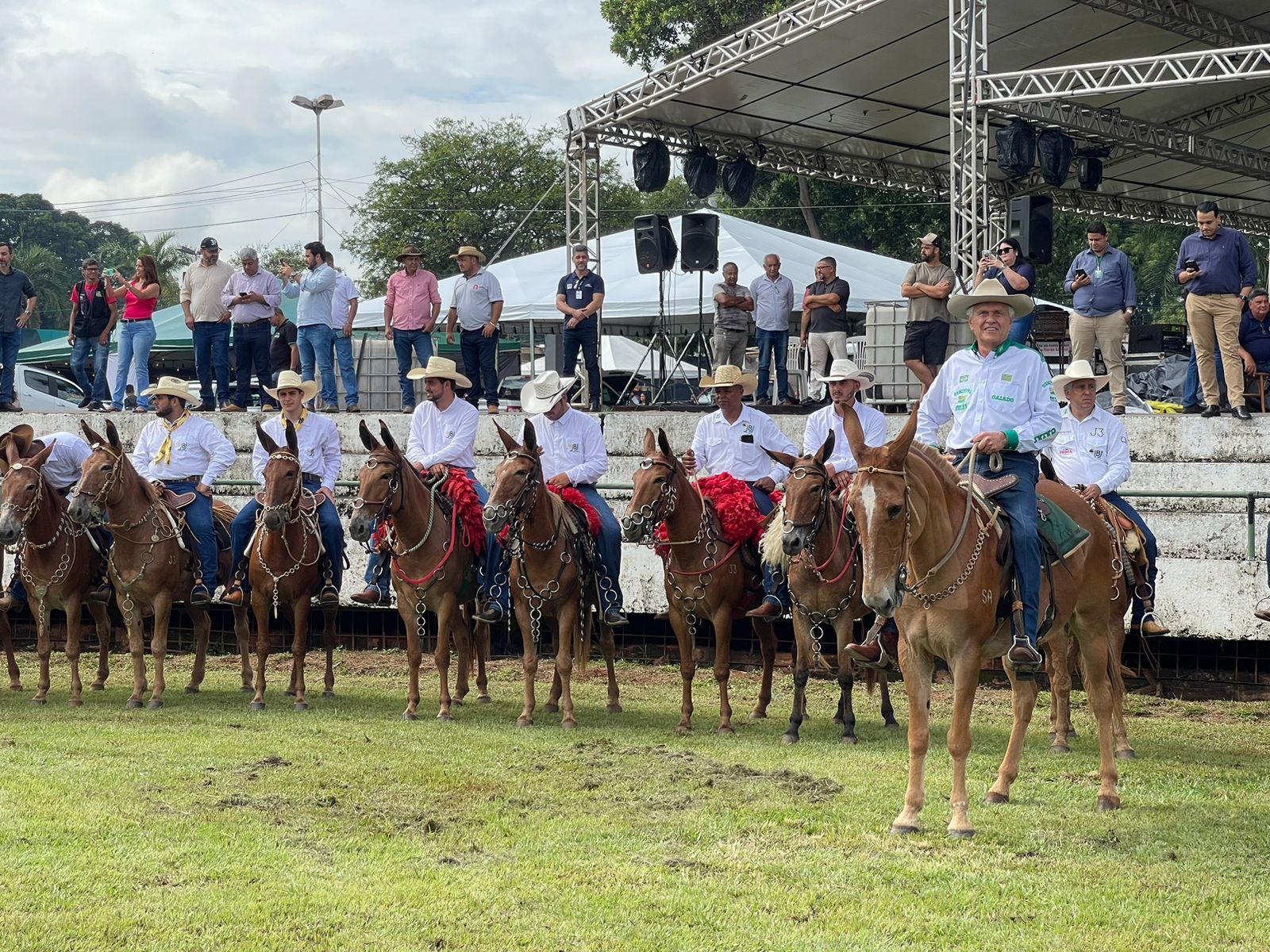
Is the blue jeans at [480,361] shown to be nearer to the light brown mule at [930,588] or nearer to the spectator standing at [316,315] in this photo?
the spectator standing at [316,315]

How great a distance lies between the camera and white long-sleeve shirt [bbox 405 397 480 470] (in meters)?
12.7

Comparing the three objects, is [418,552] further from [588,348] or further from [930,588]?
[588,348]

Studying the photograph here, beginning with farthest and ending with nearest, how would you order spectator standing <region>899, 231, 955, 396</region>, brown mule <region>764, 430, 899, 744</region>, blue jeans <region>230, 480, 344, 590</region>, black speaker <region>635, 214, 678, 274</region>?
1. black speaker <region>635, 214, 678, 274</region>
2. spectator standing <region>899, 231, 955, 396</region>
3. blue jeans <region>230, 480, 344, 590</region>
4. brown mule <region>764, 430, 899, 744</region>

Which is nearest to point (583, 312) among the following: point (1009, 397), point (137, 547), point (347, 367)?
A: point (347, 367)

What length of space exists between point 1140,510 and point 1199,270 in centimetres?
259

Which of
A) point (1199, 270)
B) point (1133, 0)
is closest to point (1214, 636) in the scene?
point (1199, 270)

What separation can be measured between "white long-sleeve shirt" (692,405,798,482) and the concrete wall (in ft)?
9.17

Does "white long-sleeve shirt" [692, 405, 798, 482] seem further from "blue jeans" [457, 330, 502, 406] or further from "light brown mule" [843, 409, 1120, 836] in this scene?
"blue jeans" [457, 330, 502, 406]

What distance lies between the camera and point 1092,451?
1117 centimetres

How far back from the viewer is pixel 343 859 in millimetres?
7133

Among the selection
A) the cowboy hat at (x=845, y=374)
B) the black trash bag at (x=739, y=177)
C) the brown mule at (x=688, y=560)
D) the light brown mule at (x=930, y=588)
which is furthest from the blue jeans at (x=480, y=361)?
the light brown mule at (x=930, y=588)

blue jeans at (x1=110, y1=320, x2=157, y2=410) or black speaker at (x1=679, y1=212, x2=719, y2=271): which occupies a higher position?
black speaker at (x1=679, y1=212, x2=719, y2=271)

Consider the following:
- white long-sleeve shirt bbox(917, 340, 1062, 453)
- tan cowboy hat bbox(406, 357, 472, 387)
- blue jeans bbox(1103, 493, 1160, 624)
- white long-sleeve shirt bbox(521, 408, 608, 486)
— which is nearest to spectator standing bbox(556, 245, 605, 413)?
tan cowboy hat bbox(406, 357, 472, 387)

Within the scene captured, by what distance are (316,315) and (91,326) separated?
12.5 ft
